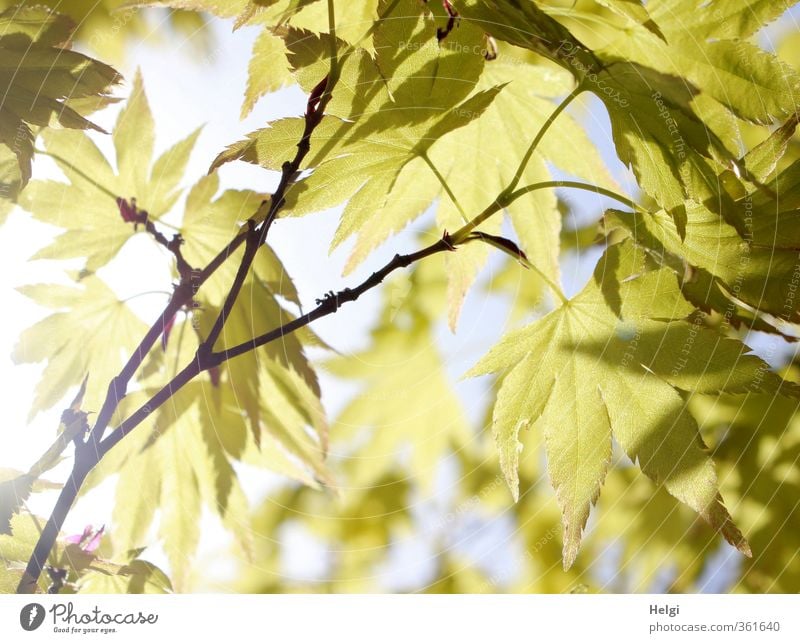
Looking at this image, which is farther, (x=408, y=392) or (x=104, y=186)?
(x=408, y=392)

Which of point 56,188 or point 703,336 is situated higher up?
point 56,188

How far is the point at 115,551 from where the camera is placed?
0.32 metres

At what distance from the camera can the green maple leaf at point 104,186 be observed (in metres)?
0.30

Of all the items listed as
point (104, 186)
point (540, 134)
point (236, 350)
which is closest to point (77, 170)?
point (104, 186)

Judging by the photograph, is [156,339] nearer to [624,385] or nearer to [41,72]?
[41,72]

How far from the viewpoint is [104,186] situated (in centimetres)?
31

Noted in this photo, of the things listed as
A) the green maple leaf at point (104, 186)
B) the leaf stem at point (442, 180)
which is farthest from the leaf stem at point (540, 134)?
the green maple leaf at point (104, 186)

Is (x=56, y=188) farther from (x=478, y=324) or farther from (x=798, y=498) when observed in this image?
(x=798, y=498)

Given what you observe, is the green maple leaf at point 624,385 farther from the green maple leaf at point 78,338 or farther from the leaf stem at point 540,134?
the green maple leaf at point 78,338

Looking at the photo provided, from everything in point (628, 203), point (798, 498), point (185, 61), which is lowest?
point (798, 498)

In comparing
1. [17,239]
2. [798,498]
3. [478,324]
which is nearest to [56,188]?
[17,239]

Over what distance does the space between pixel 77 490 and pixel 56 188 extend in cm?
14

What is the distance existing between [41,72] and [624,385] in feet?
0.98

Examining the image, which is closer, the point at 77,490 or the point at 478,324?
the point at 77,490
